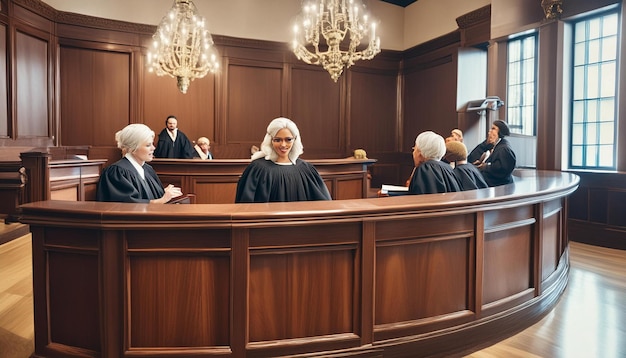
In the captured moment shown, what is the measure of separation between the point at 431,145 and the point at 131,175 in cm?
213

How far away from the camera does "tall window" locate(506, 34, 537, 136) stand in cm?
723

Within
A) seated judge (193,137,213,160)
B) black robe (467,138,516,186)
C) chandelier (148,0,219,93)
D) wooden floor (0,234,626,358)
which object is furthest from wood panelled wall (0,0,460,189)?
black robe (467,138,516,186)

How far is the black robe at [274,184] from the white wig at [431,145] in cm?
82

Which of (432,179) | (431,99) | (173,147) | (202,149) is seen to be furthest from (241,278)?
(431,99)

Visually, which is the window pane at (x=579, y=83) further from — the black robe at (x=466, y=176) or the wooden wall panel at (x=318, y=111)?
the wooden wall panel at (x=318, y=111)

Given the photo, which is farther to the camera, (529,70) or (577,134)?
(529,70)

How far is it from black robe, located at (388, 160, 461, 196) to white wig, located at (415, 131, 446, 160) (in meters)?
0.06

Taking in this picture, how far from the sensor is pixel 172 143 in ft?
24.7

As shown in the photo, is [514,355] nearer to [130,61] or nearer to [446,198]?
[446,198]

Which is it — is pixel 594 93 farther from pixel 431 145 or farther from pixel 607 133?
pixel 431 145

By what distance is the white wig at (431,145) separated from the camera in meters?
3.21

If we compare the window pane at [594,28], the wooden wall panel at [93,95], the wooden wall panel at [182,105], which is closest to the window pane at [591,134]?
the window pane at [594,28]

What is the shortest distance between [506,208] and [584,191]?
3956mm

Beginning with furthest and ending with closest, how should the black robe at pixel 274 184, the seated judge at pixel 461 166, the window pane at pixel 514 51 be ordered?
1. the window pane at pixel 514 51
2. the seated judge at pixel 461 166
3. the black robe at pixel 274 184
